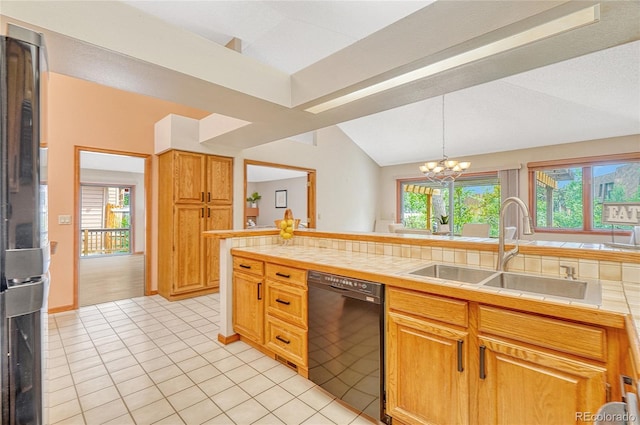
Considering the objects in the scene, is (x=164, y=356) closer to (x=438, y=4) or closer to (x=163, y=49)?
(x=163, y=49)

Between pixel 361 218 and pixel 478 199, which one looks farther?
pixel 361 218

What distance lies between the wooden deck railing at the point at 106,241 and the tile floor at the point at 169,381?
6125mm

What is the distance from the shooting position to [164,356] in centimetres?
249

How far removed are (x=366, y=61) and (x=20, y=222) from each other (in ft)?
6.69

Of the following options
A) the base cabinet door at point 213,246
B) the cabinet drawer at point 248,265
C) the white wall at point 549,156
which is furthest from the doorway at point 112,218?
the white wall at point 549,156

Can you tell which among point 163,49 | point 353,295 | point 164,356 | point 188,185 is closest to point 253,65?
point 163,49

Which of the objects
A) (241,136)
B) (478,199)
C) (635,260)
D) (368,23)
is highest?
(368,23)

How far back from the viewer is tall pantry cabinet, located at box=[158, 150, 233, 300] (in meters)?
4.02

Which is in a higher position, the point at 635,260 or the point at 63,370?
the point at 635,260

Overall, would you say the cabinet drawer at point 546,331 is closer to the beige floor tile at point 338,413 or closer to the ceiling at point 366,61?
the beige floor tile at point 338,413

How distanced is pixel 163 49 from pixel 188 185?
2.45 metres

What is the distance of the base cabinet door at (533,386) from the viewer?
3.48 feet

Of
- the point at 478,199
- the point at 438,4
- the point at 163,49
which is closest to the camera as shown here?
the point at 438,4

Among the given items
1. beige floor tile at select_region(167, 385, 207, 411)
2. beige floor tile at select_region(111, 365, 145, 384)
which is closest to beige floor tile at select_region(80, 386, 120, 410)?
beige floor tile at select_region(111, 365, 145, 384)
